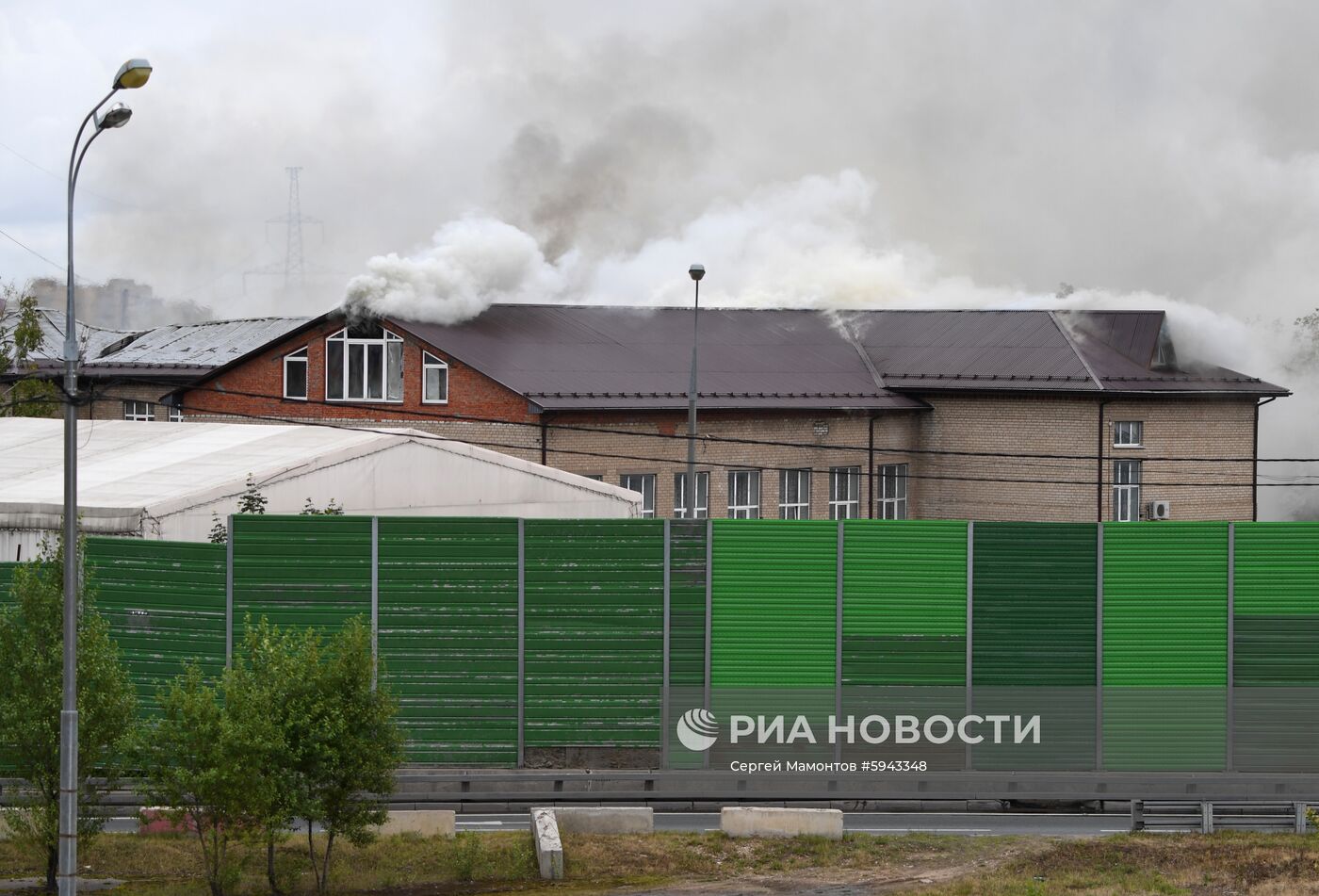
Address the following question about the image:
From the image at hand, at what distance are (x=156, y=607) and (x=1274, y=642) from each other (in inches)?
726

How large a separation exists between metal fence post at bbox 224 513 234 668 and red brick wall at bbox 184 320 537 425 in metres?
16.4

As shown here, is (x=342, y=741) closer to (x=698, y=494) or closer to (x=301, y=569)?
(x=301, y=569)

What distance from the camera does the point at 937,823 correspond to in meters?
24.5

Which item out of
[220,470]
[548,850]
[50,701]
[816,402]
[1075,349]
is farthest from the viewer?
[1075,349]

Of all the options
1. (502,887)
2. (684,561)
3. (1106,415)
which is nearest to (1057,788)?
(684,561)

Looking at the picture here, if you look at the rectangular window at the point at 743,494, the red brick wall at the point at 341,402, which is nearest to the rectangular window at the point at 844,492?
the rectangular window at the point at 743,494

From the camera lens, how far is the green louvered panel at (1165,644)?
26.7 metres

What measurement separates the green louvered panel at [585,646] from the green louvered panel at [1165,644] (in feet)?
25.2

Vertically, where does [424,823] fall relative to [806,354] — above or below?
below

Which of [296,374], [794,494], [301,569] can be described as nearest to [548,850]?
[301,569]

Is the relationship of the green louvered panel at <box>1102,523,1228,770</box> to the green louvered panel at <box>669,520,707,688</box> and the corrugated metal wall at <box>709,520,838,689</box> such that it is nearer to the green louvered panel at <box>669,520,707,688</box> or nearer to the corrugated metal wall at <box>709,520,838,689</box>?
the corrugated metal wall at <box>709,520,838,689</box>

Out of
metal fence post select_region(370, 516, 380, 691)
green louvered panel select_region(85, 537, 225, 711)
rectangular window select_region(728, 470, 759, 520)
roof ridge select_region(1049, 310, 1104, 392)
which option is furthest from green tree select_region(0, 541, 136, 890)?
roof ridge select_region(1049, 310, 1104, 392)

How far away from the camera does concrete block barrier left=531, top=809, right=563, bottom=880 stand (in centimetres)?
2136

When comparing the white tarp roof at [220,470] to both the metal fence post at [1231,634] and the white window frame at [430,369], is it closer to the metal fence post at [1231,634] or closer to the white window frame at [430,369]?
the white window frame at [430,369]
